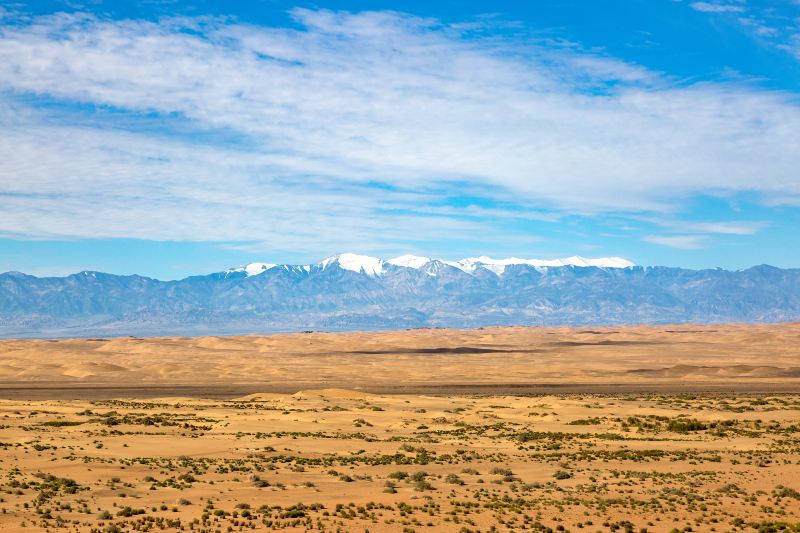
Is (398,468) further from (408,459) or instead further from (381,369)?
(381,369)

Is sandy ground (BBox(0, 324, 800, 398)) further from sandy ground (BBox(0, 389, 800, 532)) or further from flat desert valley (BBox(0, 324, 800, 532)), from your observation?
sandy ground (BBox(0, 389, 800, 532))

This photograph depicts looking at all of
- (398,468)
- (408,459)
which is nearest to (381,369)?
(408,459)

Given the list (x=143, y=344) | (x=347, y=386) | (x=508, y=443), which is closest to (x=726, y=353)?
(x=347, y=386)

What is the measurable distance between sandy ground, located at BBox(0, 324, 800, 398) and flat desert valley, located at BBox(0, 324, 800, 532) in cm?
194

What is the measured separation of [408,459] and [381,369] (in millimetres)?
95454

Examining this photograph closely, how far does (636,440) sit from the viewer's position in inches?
1994

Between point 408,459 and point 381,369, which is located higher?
point 408,459

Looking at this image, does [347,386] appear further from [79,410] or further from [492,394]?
[79,410]

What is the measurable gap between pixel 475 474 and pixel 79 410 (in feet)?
128

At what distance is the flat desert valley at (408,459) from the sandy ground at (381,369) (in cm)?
194

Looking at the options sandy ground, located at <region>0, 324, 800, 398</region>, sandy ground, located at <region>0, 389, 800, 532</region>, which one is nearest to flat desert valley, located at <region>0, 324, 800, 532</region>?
sandy ground, located at <region>0, 389, 800, 532</region>

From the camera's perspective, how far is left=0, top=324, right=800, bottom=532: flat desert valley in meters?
27.3

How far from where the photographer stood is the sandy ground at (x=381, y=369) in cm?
10156

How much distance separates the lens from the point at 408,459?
4175cm
